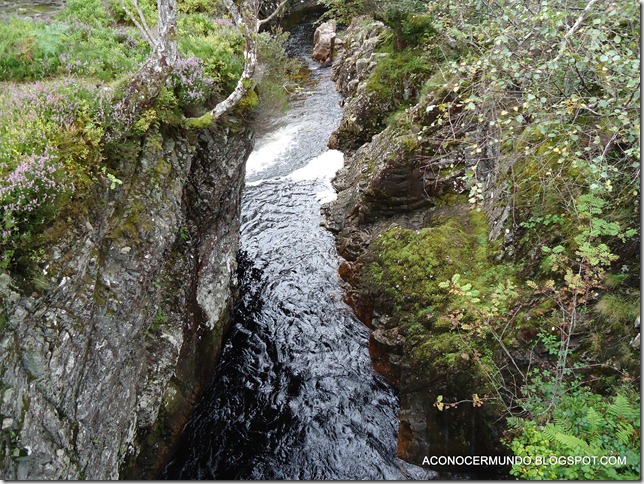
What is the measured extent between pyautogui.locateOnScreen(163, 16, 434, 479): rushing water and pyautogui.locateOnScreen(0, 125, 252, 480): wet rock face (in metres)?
0.90

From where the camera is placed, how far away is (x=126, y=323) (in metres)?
7.05

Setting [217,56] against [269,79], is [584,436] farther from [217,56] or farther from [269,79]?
[269,79]

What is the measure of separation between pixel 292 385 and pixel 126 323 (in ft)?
15.2

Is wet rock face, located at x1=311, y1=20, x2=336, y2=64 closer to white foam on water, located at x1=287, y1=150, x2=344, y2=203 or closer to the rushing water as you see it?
white foam on water, located at x1=287, y1=150, x2=344, y2=203

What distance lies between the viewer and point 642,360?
5.45m

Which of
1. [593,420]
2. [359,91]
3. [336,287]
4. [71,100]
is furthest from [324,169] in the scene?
[593,420]

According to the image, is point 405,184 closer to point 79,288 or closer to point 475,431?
point 475,431

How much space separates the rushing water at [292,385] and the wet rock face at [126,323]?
90 centimetres

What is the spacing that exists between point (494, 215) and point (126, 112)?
351 inches

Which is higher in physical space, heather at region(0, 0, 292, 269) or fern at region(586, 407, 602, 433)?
heather at region(0, 0, 292, 269)

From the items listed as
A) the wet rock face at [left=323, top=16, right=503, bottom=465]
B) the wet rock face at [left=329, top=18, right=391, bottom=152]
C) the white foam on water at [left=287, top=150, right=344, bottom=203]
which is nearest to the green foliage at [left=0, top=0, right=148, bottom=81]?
the wet rock face at [left=323, top=16, right=503, bottom=465]

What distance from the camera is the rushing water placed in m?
8.42

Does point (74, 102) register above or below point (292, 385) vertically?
above

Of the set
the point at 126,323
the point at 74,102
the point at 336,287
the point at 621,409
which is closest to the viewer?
the point at 621,409
